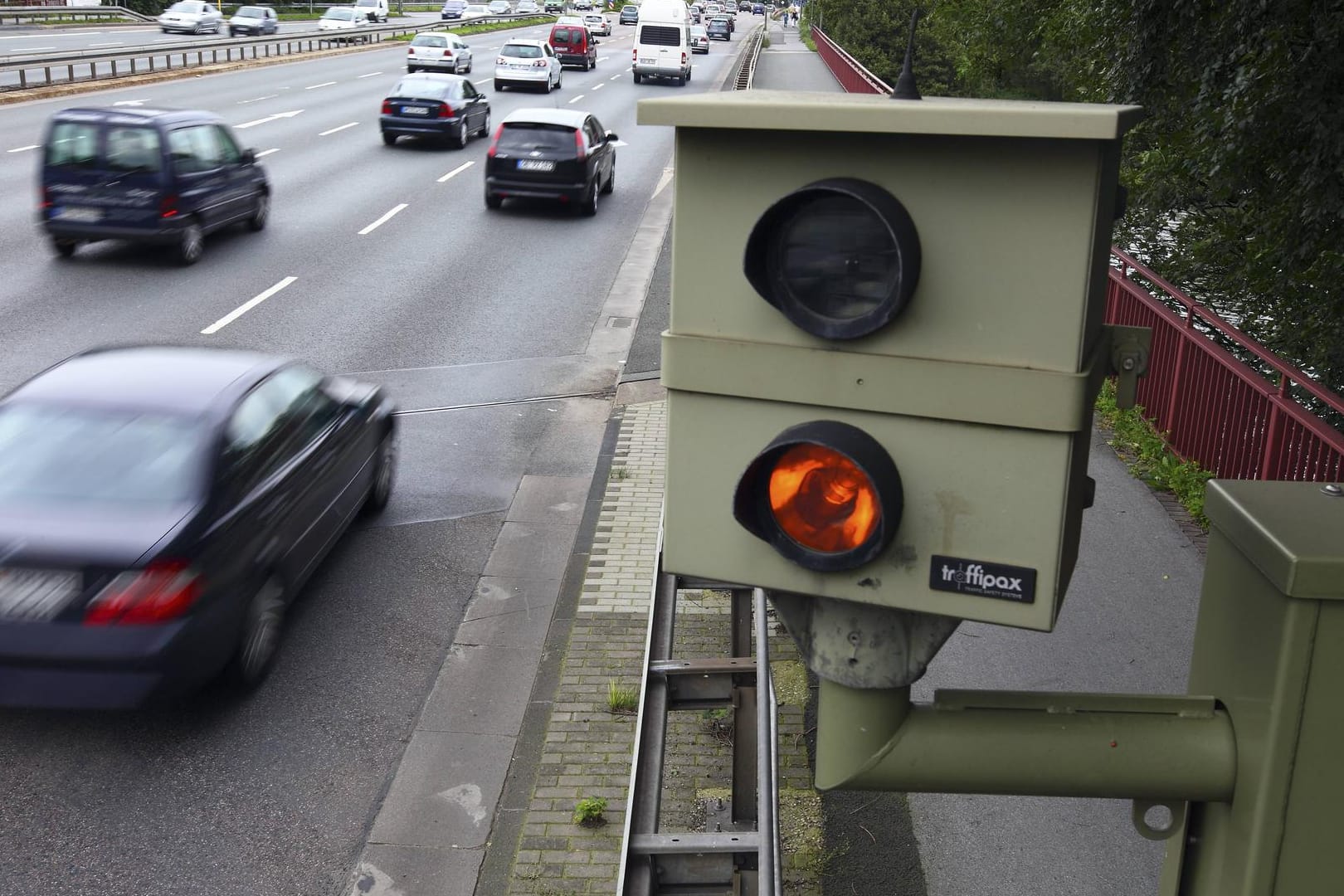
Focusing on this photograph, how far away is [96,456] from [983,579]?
5863 mm

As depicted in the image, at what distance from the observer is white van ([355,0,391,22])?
72419mm

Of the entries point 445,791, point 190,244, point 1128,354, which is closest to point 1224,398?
point 445,791

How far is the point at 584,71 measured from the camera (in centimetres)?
5503

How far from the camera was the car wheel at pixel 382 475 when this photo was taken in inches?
367

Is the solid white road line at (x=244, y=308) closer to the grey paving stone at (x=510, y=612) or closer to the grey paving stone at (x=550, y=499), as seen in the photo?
the grey paving stone at (x=550, y=499)

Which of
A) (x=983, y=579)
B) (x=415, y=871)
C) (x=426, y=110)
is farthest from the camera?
(x=426, y=110)

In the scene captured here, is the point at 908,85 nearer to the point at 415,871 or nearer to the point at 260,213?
the point at 415,871

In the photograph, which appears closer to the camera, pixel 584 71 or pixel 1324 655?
pixel 1324 655

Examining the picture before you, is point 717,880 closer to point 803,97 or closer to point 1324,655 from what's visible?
point 1324,655

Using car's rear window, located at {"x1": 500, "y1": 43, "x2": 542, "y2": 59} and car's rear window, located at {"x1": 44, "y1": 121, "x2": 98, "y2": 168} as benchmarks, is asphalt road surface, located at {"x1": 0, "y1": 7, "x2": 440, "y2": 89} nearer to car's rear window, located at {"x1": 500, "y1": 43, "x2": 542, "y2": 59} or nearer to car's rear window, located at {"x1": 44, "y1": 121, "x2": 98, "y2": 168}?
car's rear window, located at {"x1": 500, "y1": 43, "x2": 542, "y2": 59}

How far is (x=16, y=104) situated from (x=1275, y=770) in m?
34.2

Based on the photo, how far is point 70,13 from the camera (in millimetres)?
59219

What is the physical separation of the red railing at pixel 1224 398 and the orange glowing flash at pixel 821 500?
20.0ft

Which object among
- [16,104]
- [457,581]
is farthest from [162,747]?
[16,104]
